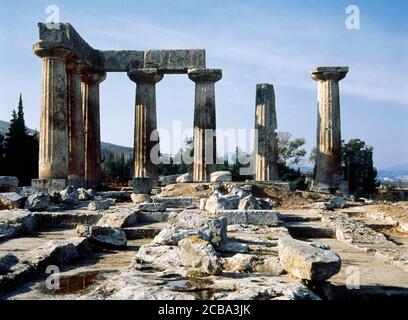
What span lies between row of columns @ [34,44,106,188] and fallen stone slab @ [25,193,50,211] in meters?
6.50

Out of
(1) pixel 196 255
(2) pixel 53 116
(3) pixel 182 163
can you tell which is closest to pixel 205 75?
(2) pixel 53 116

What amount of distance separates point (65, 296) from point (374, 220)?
34.7ft

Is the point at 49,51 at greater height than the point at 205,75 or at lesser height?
greater

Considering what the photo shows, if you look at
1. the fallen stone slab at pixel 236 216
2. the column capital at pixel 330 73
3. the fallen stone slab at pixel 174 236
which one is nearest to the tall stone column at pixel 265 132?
the column capital at pixel 330 73

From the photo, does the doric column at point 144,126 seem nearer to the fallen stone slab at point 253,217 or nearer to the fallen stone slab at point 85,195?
the fallen stone slab at point 85,195

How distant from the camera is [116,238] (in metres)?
A: 8.14

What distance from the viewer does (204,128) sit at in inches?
883

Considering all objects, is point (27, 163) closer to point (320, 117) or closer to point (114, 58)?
point (114, 58)

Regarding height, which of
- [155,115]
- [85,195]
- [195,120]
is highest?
[155,115]

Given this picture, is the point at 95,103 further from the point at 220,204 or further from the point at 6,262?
the point at 6,262

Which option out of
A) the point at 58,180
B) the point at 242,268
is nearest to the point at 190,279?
the point at 242,268

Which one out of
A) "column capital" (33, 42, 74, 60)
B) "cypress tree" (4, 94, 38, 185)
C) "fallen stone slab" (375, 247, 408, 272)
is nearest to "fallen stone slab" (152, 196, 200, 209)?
"fallen stone slab" (375, 247, 408, 272)

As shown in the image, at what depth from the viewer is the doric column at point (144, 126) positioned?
22656 millimetres

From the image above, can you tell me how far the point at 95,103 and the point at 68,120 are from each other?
287cm
